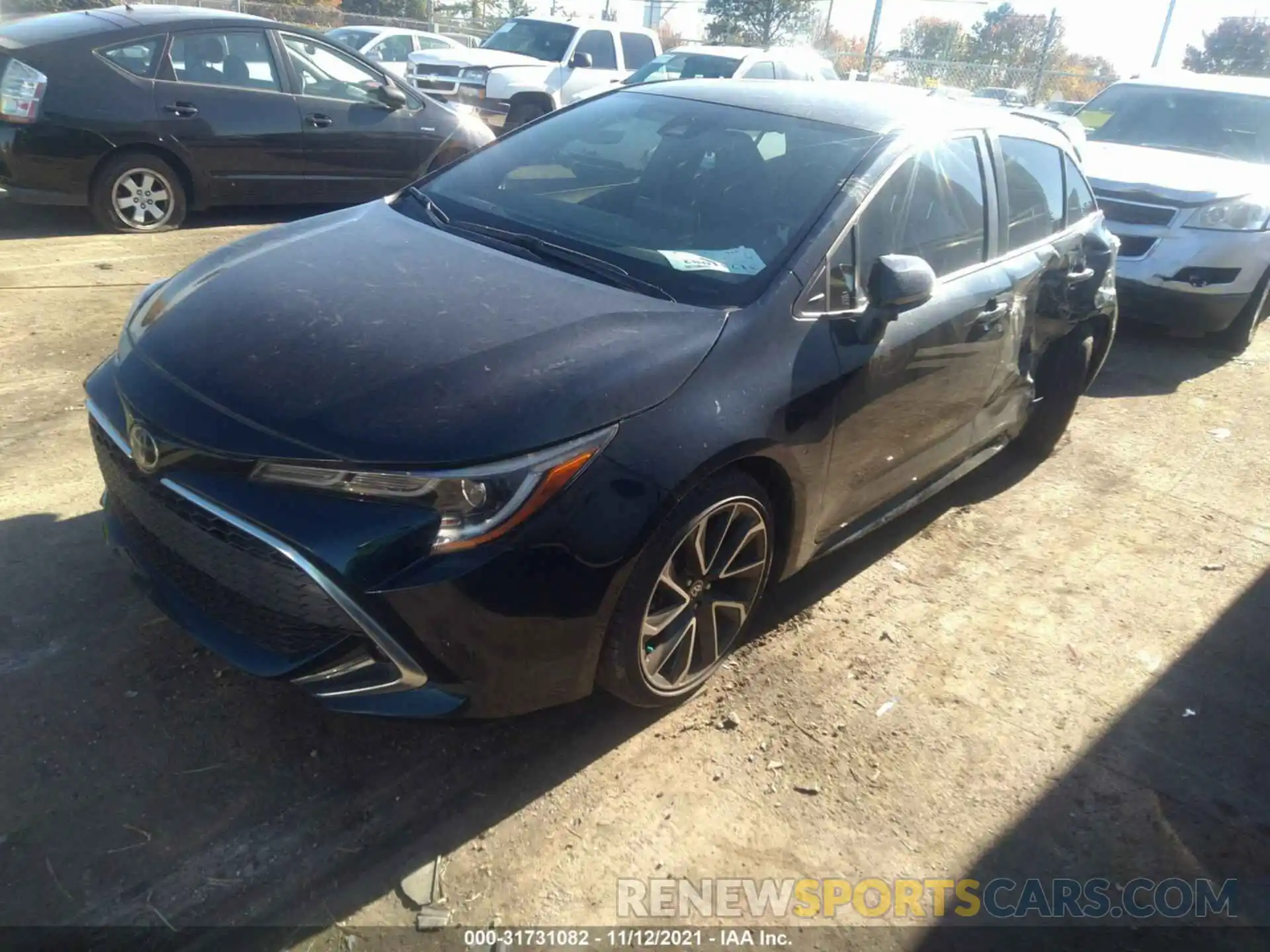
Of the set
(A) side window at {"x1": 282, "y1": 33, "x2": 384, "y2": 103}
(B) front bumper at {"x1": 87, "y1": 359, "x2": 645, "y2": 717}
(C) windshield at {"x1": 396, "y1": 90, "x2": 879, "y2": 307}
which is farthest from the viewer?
(A) side window at {"x1": 282, "y1": 33, "x2": 384, "y2": 103}

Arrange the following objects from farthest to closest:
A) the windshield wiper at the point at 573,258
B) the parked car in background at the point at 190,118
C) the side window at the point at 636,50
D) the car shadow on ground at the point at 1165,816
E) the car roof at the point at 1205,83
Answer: the side window at the point at 636,50 < the car roof at the point at 1205,83 < the parked car in background at the point at 190,118 < the windshield wiper at the point at 573,258 < the car shadow on ground at the point at 1165,816

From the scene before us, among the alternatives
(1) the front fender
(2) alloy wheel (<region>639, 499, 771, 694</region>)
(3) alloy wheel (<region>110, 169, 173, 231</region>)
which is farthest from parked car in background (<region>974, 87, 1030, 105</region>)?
(2) alloy wheel (<region>639, 499, 771, 694</region>)

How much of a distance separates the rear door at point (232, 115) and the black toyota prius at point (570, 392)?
432 cm

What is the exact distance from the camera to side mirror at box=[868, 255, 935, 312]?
3092 mm

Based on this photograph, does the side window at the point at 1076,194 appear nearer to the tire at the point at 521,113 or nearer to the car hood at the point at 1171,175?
the car hood at the point at 1171,175

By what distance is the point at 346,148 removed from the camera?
8.18 meters

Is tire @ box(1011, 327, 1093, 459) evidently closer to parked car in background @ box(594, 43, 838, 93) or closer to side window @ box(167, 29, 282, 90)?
side window @ box(167, 29, 282, 90)

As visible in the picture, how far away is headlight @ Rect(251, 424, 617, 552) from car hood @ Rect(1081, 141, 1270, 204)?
6.47 metres

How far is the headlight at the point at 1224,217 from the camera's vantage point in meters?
6.91

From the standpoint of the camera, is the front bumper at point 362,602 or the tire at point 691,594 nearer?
the front bumper at point 362,602

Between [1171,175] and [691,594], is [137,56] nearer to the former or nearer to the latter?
[691,594]

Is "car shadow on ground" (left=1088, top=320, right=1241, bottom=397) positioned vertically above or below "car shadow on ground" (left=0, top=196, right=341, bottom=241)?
below

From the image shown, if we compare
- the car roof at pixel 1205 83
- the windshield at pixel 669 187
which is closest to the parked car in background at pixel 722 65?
the car roof at pixel 1205 83

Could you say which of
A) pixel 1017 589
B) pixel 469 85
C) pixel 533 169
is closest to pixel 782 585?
pixel 1017 589
